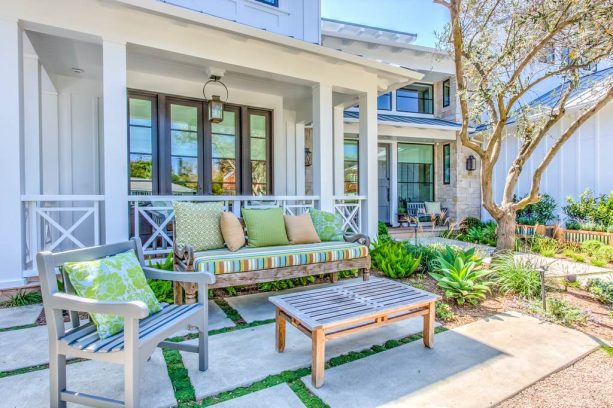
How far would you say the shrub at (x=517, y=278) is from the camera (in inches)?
153

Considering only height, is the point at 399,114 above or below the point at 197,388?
above

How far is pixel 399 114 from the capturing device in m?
10.1

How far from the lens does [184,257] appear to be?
3416 millimetres

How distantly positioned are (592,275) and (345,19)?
27.9ft

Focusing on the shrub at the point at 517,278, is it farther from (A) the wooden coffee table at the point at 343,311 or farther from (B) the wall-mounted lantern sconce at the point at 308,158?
(B) the wall-mounted lantern sconce at the point at 308,158

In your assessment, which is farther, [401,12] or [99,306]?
[401,12]

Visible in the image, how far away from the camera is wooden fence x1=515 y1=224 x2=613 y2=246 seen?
6.41 metres

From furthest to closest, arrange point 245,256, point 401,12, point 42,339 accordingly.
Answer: point 401,12, point 245,256, point 42,339

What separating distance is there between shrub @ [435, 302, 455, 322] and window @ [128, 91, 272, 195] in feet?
14.2

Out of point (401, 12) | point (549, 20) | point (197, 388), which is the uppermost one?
point (401, 12)

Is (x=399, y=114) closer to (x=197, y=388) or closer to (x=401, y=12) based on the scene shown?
(x=401, y=12)

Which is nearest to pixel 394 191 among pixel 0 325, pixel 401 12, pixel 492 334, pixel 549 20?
pixel 401 12

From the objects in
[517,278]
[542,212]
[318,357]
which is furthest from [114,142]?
[542,212]

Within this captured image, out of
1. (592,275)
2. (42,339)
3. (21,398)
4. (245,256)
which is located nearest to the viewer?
(21,398)
